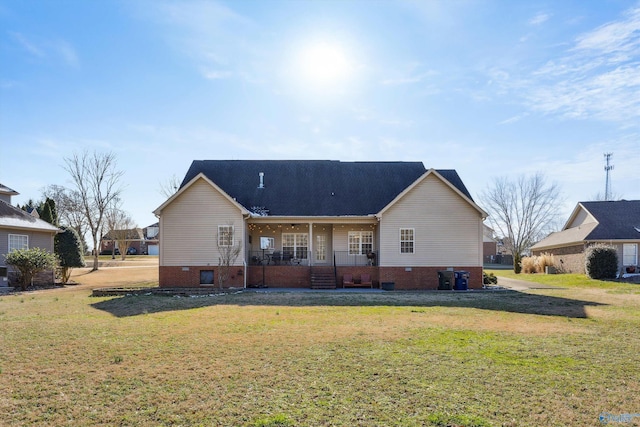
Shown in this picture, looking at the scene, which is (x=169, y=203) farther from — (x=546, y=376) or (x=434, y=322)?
(x=546, y=376)

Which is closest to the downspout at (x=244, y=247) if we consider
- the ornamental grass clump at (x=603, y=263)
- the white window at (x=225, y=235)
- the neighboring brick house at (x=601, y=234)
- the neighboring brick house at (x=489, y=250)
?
the white window at (x=225, y=235)

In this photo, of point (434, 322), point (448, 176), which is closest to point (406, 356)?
point (434, 322)

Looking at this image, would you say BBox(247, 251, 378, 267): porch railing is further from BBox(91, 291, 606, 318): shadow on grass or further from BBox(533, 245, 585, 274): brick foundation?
BBox(533, 245, 585, 274): brick foundation

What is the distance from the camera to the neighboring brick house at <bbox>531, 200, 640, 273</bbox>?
2906cm

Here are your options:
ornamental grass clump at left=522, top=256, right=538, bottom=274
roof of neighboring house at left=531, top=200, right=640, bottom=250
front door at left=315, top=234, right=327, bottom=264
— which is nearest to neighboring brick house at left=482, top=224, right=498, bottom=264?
ornamental grass clump at left=522, top=256, right=538, bottom=274

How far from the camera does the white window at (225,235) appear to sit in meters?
22.5

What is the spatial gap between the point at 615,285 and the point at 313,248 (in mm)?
17374

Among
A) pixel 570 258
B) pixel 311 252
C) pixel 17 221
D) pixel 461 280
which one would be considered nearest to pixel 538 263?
pixel 570 258

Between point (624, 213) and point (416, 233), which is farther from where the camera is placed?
point (624, 213)

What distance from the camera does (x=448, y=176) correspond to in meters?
28.2

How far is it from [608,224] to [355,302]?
24.3 meters

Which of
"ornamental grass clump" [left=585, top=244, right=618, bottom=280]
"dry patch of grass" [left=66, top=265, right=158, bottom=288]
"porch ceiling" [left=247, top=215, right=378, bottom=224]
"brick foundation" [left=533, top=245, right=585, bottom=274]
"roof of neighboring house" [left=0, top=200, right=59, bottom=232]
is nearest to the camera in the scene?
"porch ceiling" [left=247, top=215, right=378, bottom=224]

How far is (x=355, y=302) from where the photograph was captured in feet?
53.4

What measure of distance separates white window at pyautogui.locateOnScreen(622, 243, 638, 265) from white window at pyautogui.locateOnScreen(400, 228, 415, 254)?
16.9 meters
